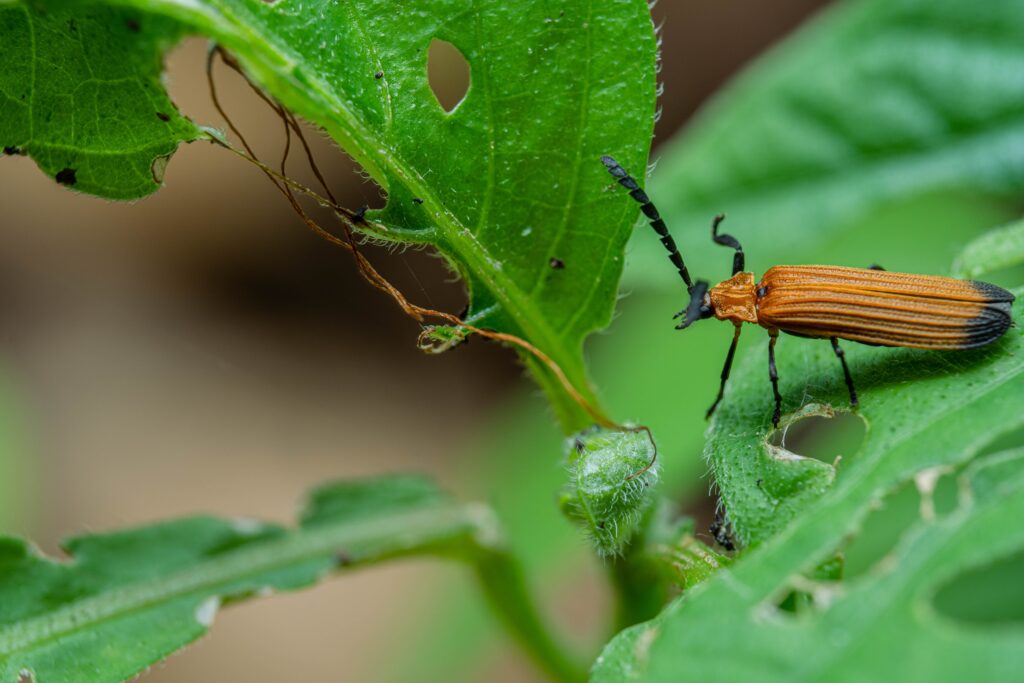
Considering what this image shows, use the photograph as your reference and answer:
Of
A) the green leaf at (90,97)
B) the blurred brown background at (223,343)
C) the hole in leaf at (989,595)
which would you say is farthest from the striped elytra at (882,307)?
the blurred brown background at (223,343)

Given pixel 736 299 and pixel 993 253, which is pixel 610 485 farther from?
pixel 993 253

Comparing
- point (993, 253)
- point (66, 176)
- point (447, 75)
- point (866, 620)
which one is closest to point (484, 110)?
point (66, 176)

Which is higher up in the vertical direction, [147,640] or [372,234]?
[372,234]

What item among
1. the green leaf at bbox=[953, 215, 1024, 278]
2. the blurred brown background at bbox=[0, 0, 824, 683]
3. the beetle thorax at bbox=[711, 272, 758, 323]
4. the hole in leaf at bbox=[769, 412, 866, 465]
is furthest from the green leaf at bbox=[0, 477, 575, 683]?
the blurred brown background at bbox=[0, 0, 824, 683]

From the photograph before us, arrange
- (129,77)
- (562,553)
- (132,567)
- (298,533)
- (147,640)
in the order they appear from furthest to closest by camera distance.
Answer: (562,553)
(298,533)
(132,567)
(147,640)
(129,77)

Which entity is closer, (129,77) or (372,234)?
(129,77)

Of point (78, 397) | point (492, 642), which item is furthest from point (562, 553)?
point (78, 397)

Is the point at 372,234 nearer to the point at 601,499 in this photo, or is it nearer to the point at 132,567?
the point at 601,499
